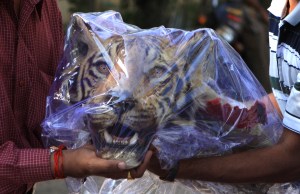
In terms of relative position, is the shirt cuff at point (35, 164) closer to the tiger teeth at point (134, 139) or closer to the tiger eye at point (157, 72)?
the tiger teeth at point (134, 139)

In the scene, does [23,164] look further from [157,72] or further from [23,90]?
[157,72]

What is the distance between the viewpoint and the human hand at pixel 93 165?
1.66 metres

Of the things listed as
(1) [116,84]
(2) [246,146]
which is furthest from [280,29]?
(1) [116,84]

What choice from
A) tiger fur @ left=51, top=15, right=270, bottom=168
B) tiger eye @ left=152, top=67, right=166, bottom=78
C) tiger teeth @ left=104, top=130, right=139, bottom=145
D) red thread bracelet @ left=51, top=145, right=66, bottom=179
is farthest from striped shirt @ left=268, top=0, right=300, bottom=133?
red thread bracelet @ left=51, top=145, right=66, bottom=179

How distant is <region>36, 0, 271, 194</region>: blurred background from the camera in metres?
5.81

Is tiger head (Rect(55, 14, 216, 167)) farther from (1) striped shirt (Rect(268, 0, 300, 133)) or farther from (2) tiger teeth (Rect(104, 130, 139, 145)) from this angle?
(1) striped shirt (Rect(268, 0, 300, 133))

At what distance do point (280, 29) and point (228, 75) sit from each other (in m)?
0.29

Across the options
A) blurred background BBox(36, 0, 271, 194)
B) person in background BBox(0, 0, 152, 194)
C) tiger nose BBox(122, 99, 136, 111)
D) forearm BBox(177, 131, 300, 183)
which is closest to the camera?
tiger nose BBox(122, 99, 136, 111)

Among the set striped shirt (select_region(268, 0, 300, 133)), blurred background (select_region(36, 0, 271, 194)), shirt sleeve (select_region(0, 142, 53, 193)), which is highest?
striped shirt (select_region(268, 0, 300, 133))

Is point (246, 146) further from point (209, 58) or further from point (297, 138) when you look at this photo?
point (209, 58)

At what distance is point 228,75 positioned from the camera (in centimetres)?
179

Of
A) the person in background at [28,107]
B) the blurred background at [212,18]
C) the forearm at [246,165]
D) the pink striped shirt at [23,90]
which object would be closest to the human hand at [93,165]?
the person in background at [28,107]

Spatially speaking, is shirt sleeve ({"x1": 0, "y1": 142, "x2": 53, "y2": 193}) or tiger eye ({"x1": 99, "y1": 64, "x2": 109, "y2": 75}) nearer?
tiger eye ({"x1": 99, "y1": 64, "x2": 109, "y2": 75})

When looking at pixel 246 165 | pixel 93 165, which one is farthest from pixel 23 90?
pixel 246 165
